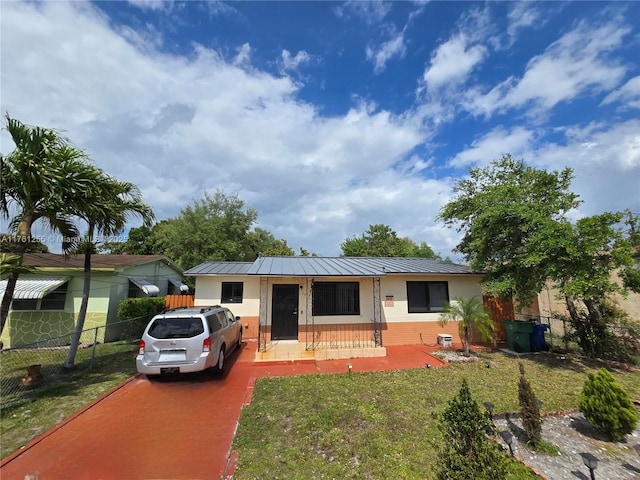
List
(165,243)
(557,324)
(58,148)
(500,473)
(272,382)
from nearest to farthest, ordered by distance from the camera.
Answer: (500,473) → (58,148) → (272,382) → (557,324) → (165,243)

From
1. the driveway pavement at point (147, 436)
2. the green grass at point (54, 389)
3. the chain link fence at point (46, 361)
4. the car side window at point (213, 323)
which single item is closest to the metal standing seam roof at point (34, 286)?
the chain link fence at point (46, 361)

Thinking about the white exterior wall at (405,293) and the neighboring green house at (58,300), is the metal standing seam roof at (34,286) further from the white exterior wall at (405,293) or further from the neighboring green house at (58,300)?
the white exterior wall at (405,293)

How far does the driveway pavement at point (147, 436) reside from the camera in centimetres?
389

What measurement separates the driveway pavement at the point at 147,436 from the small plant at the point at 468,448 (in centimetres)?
292

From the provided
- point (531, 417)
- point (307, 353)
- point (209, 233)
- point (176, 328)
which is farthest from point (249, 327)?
point (209, 233)

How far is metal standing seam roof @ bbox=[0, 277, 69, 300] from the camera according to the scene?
34.9 ft

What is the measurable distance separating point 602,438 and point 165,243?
99.3 ft

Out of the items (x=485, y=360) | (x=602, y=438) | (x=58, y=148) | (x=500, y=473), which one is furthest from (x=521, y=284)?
(x=58, y=148)

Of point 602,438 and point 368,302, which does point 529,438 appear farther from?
point 368,302

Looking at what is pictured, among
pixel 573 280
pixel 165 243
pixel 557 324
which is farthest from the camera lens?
pixel 165 243

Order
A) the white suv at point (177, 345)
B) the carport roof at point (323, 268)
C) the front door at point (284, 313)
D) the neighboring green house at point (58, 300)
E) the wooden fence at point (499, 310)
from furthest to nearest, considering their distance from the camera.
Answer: the wooden fence at point (499, 310) → the neighboring green house at point (58, 300) → the front door at point (284, 313) → the carport roof at point (323, 268) → the white suv at point (177, 345)

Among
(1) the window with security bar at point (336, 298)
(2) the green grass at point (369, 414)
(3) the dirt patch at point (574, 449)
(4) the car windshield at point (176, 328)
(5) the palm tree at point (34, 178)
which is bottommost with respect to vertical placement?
(3) the dirt patch at point (574, 449)

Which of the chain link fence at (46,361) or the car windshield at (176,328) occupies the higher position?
the car windshield at (176,328)

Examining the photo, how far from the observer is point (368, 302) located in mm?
11383
